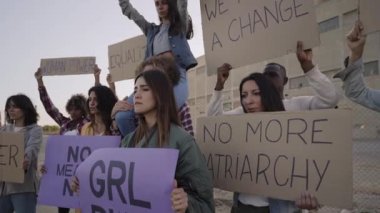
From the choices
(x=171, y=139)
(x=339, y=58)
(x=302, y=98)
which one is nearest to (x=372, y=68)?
(x=339, y=58)

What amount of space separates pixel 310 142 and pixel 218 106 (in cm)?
86

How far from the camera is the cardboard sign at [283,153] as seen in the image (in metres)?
1.99

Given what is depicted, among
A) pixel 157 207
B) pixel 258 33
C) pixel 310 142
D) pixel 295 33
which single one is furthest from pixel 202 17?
pixel 157 207

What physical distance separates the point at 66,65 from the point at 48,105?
51 centimetres

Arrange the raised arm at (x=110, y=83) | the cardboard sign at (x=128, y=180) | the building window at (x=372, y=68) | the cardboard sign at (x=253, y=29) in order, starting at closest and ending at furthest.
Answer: the cardboard sign at (x=128, y=180) → the cardboard sign at (x=253, y=29) → the raised arm at (x=110, y=83) → the building window at (x=372, y=68)

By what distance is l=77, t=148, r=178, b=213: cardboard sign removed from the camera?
1.87 metres

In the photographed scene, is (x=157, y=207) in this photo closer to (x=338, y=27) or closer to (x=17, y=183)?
(x=17, y=183)

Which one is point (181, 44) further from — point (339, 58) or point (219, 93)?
point (339, 58)

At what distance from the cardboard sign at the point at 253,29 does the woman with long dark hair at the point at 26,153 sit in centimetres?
207

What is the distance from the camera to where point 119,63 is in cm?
417

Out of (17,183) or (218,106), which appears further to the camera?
(17,183)

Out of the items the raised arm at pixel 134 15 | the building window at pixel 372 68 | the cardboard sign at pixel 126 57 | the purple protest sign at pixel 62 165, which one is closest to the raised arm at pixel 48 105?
the cardboard sign at pixel 126 57

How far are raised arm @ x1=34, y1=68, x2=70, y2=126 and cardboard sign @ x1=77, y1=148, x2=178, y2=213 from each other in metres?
2.56

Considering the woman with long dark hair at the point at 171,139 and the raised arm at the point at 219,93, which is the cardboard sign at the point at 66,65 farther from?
the woman with long dark hair at the point at 171,139
